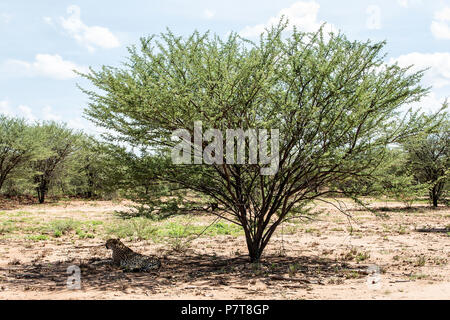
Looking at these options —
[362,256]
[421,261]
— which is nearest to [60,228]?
[362,256]

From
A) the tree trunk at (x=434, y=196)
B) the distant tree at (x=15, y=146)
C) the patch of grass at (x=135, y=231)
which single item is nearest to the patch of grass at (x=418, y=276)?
the patch of grass at (x=135, y=231)

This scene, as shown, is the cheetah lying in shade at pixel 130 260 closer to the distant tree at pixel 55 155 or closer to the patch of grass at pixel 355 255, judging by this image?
the patch of grass at pixel 355 255

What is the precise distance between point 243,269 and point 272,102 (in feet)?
12.5

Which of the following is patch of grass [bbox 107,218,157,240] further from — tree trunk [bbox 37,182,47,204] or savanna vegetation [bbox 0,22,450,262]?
tree trunk [bbox 37,182,47,204]

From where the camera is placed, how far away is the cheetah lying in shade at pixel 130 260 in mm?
8617

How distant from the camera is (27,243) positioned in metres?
12.3

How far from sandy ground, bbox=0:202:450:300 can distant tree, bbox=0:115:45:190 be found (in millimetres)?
16508

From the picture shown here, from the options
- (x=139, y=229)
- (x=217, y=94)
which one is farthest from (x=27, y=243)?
(x=217, y=94)

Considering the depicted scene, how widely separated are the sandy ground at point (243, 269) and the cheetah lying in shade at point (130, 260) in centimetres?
22

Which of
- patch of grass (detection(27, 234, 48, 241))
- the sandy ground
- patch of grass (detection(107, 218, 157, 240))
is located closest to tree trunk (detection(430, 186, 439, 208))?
the sandy ground

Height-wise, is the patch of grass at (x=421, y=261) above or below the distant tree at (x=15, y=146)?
below

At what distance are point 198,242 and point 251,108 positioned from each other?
237 inches

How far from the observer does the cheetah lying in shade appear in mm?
8617

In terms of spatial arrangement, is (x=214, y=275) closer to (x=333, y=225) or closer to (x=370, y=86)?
(x=370, y=86)
